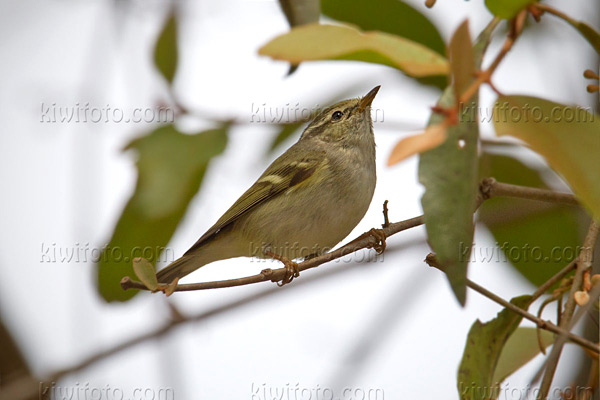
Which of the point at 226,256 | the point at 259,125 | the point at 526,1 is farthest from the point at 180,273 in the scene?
the point at 526,1

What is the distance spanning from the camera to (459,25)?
137 centimetres

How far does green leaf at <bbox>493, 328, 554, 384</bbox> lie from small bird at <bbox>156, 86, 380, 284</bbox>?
1300mm

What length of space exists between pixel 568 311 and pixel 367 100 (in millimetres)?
2536

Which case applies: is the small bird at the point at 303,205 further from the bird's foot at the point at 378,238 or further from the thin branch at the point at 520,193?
the thin branch at the point at 520,193

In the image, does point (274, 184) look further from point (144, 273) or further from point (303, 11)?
point (144, 273)

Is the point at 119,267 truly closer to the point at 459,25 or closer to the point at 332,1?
the point at 332,1

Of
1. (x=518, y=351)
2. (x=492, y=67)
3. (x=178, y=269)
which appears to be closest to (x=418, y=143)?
(x=492, y=67)

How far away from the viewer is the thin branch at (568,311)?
170 centimetres

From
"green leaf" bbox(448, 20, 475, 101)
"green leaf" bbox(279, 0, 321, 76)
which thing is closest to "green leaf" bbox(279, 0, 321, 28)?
"green leaf" bbox(279, 0, 321, 76)

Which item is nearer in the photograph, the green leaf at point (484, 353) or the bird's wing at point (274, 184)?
the green leaf at point (484, 353)

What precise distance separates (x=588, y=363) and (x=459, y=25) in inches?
84.8

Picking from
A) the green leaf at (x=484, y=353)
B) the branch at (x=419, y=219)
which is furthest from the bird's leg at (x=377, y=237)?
the green leaf at (x=484, y=353)

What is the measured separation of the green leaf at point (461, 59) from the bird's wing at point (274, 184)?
102 inches

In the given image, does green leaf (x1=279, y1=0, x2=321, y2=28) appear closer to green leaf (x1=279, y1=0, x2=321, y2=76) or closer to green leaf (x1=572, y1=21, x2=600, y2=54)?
green leaf (x1=279, y1=0, x2=321, y2=76)
